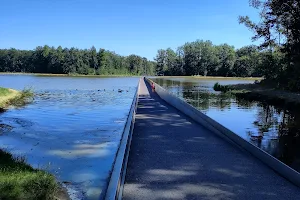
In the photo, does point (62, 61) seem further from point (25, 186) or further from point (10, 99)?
point (25, 186)

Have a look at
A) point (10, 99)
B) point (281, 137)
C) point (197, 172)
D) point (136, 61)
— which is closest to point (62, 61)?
point (136, 61)

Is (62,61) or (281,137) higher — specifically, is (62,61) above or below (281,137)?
above

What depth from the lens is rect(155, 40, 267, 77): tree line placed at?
11781 centimetres

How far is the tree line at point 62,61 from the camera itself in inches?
5374

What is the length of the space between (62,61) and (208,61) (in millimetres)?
59683

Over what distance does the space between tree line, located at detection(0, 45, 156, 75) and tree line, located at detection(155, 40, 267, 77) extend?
85.1 ft

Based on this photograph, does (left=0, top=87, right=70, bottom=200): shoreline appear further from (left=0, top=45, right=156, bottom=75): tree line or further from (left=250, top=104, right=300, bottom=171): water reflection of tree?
(left=0, top=45, right=156, bottom=75): tree line

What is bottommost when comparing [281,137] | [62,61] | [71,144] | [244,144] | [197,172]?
[71,144]

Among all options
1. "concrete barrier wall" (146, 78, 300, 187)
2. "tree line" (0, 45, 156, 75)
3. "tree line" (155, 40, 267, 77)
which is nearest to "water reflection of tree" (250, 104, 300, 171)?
Answer: "concrete barrier wall" (146, 78, 300, 187)

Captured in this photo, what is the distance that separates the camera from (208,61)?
421 ft

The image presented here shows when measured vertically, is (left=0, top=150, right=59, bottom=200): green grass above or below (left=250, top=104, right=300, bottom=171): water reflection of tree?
above

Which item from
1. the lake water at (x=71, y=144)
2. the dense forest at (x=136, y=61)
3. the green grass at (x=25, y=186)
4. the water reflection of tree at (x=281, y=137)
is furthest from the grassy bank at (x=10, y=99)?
the dense forest at (x=136, y=61)

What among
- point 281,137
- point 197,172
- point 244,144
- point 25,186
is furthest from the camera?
point 281,137

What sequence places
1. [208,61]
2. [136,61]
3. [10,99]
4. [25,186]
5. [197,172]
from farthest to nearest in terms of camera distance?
[136,61] < [208,61] < [10,99] < [197,172] < [25,186]
